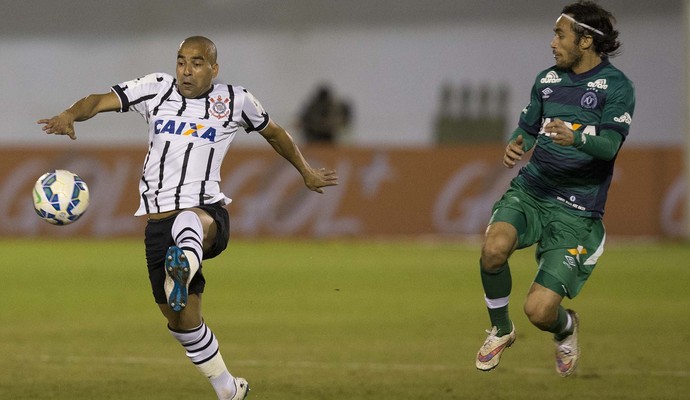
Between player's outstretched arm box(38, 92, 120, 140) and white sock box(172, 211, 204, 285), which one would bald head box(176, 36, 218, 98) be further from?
white sock box(172, 211, 204, 285)

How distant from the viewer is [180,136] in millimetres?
7562

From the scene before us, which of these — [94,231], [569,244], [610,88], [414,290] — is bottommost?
[94,231]

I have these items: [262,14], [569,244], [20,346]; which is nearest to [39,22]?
[262,14]

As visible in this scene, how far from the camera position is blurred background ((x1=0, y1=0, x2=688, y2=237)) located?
28.9 meters

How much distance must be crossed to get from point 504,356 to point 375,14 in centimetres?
2042

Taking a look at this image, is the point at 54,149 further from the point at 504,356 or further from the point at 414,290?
the point at 504,356

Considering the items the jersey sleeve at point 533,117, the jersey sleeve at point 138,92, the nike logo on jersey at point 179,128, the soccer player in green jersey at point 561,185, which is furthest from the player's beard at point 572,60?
the jersey sleeve at point 138,92

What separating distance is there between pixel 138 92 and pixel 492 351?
2711mm

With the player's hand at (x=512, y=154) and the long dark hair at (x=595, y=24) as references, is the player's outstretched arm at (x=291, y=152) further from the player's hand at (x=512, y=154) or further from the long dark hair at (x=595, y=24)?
the long dark hair at (x=595, y=24)

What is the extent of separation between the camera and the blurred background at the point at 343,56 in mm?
28891

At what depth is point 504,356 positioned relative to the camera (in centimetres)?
999

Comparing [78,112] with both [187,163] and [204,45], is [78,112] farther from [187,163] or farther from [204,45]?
[204,45]

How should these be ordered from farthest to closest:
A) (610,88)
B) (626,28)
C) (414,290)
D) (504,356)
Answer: (626,28) < (414,290) < (504,356) < (610,88)

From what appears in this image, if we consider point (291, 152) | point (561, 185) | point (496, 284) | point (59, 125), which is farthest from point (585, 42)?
point (59, 125)
